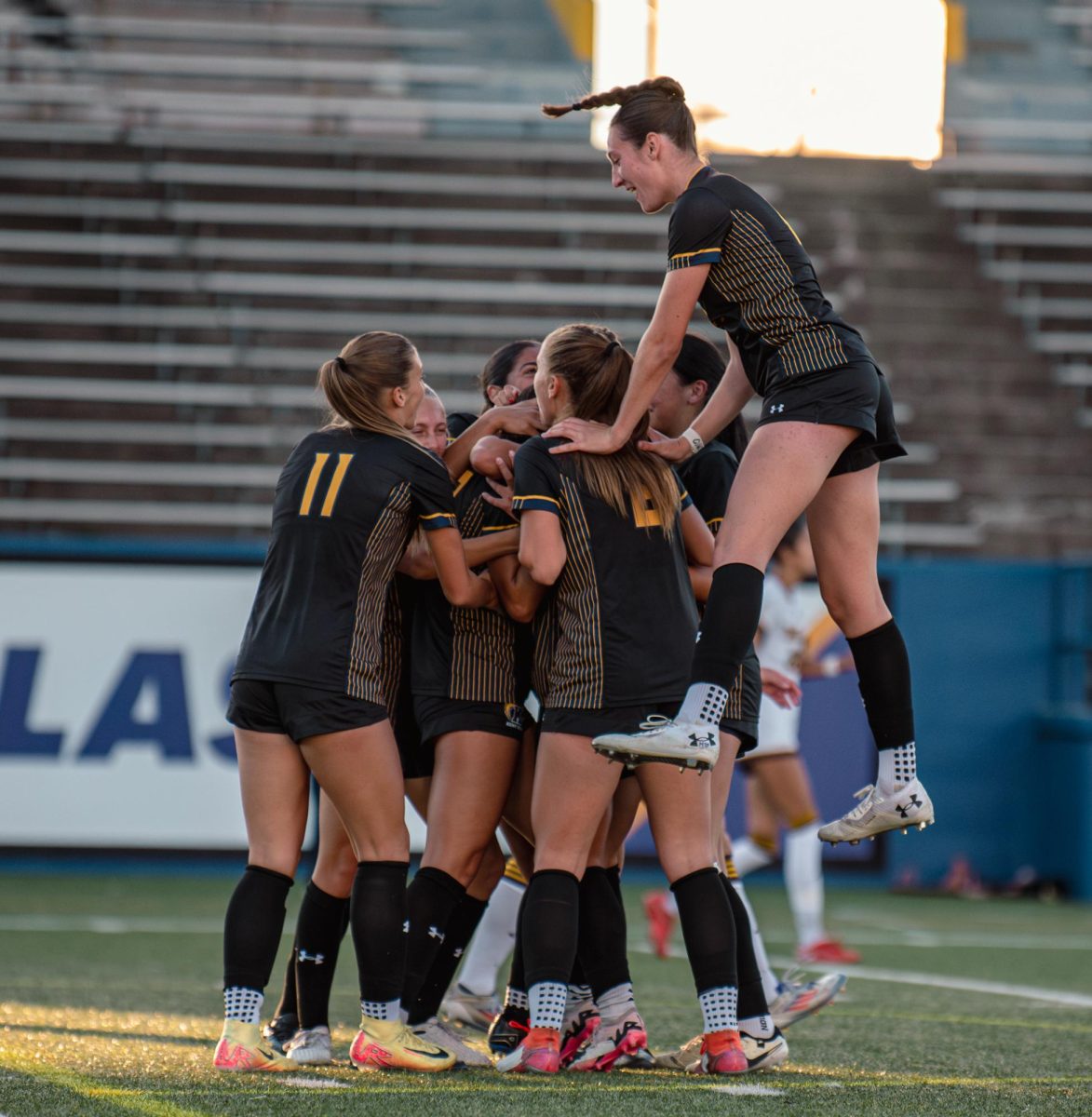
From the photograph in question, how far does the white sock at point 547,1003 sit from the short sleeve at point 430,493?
108 centimetres

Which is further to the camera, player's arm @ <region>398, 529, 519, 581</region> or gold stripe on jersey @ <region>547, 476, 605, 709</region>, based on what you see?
player's arm @ <region>398, 529, 519, 581</region>

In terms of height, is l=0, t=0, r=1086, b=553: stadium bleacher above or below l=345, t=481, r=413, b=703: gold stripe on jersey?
above

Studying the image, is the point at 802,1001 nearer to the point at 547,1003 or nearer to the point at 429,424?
the point at 547,1003

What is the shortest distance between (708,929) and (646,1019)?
149 centimetres

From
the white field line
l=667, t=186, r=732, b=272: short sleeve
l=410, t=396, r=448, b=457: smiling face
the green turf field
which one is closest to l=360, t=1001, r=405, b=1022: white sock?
the green turf field

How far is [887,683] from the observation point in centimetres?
427

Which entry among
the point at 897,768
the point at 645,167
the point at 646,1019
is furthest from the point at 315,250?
the point at 897,768

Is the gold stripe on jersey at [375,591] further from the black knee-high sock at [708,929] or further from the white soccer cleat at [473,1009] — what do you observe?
the white soccer cleat at [473,1009]

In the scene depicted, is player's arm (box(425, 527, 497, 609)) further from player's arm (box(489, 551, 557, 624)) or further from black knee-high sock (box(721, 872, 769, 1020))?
black knee-high sock (box(721, 872, 769, 1020))

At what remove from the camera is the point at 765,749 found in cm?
738

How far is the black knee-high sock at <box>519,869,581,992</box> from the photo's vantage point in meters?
3.93

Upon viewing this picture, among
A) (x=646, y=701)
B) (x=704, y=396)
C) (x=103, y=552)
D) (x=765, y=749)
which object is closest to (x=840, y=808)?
(x=765, y=749)

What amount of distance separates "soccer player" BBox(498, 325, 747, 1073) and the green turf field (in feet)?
0.77

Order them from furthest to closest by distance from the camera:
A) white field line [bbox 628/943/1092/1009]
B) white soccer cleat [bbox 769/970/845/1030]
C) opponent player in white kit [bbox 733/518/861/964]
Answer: opponent player in white kit [bbox 733/518/861/964], white field line [bbox 628/943/1092/1009], white soccer cleat [bbox 769/970/845/1030]
